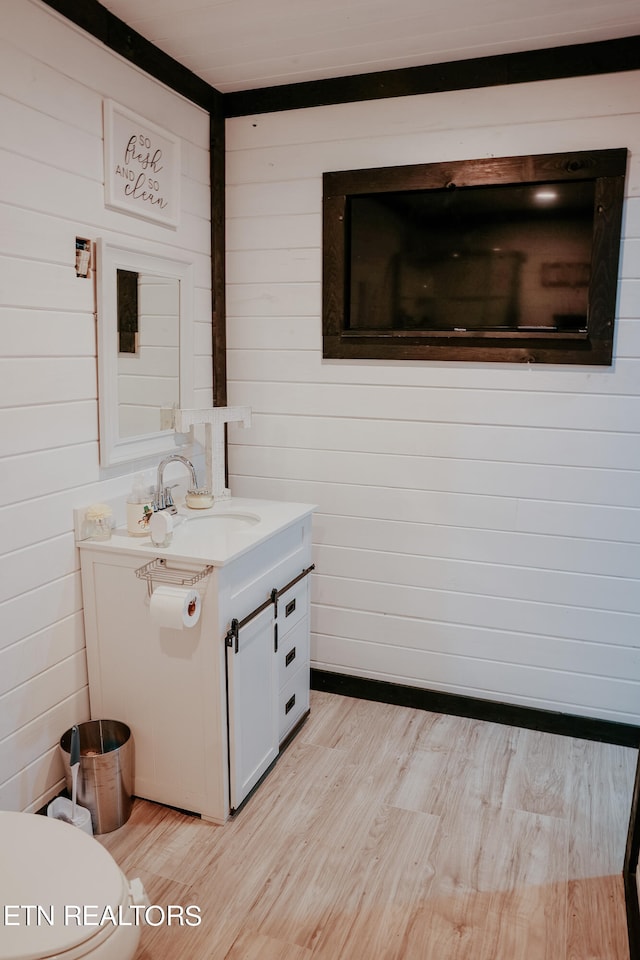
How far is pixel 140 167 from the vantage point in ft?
7.59

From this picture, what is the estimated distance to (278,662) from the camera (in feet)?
7.86

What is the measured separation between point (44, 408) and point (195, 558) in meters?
0.60

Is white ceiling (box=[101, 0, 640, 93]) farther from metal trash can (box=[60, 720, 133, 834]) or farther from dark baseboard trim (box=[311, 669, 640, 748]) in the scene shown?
dark baseboard trim (box=[311, 669, 640, 748])

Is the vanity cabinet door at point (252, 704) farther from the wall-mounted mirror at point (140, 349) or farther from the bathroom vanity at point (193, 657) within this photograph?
the wall-mounted mirror at point (140, 349)

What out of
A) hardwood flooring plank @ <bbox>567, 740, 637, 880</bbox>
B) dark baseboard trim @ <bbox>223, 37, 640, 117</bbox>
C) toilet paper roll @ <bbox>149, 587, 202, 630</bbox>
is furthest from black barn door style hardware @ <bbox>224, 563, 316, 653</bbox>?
dark baseboard trim @ <bbox>223, 37, 640, 117</bbox>

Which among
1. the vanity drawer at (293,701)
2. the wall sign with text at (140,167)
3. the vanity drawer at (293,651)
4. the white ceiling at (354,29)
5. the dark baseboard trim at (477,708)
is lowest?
the dark baseboard trim at (477,708)

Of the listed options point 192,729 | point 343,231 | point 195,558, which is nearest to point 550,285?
point 343,231

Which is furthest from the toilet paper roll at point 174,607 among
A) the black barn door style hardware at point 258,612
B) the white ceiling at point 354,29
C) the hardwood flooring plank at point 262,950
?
the white ceiling at point 354,29

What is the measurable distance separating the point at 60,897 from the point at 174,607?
76 centimetres

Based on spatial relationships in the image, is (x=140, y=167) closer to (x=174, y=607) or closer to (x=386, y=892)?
(x=174, y=607)

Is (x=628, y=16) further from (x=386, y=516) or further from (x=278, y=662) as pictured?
(x=278, y=662)

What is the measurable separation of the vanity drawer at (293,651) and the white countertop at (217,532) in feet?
1.31

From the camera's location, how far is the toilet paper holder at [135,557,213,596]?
1.98 meters

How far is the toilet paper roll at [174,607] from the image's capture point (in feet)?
6.27
